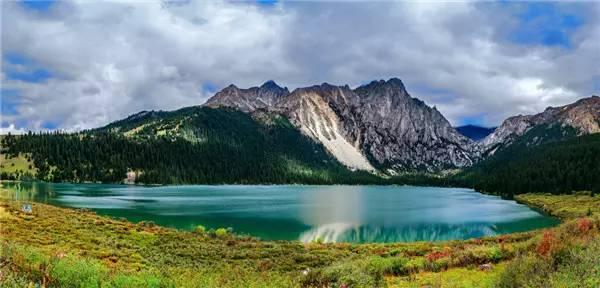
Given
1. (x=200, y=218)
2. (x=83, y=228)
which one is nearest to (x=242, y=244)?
(x=83, y=228)

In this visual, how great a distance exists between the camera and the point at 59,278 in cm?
1434

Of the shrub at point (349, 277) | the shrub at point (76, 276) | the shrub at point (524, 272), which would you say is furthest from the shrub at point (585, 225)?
the shrub at point (76, 276)

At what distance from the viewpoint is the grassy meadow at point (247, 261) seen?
14820 millimetres

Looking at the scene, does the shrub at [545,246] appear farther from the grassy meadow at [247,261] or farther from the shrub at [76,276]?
the shrub at [76,276]

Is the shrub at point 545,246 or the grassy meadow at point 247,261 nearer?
the grassy meadow at point 247,261

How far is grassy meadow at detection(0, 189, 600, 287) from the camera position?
583 inches

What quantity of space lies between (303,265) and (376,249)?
13799 millimetres

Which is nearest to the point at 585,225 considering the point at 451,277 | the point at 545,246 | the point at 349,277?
the point at 545,246

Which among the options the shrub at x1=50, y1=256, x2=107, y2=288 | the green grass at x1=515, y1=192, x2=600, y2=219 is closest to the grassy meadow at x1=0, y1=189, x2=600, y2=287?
the shrub at x1=50, y1=256, x2=107, y2=288

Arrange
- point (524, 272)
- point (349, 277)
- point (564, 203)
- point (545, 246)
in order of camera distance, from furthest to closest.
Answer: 1. point (564, 203)
2. point (349, 277)
3. point (545, 246)
4. point (524, 272)

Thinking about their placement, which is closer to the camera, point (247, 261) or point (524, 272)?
point (524, 272)

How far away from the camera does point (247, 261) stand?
3947 cm

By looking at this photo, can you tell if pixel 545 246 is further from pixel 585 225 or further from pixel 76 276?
pixel 76 276

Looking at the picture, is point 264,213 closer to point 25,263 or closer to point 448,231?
point 448,231
